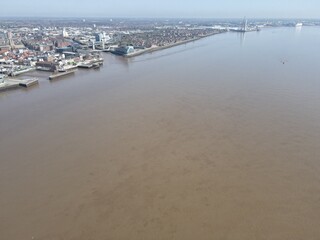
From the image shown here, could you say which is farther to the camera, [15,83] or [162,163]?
[15,83]

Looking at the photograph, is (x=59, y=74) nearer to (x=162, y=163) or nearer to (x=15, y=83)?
(x=15, y=83)

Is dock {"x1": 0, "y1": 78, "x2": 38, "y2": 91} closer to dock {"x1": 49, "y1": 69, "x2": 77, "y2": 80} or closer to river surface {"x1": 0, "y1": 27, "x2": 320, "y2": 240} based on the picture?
river surface {"x1": 0, "y1": 27, "x2": 320, "y2": 240}

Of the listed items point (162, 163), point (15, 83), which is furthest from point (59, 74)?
point (162, 163)

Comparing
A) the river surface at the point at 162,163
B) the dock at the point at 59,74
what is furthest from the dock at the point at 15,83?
the dock at the point at 59,74

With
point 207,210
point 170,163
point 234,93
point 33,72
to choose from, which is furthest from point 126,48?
point 207,210

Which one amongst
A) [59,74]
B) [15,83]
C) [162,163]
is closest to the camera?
[162,163]

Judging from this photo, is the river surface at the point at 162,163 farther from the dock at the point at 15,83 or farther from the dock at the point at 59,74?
the dock at the point at 59,74

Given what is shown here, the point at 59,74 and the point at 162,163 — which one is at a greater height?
the point at 59,74

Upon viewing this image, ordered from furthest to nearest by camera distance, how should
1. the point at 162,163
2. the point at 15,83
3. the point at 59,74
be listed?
the point at 59,74 → the point at 15,83 → the point at 162,163

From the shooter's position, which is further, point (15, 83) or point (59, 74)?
point (59, 74)
